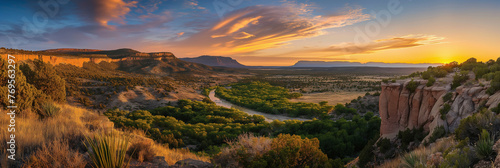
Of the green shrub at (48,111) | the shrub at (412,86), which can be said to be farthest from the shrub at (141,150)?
the shrub at (412,86)

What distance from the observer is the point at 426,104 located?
9805 mm

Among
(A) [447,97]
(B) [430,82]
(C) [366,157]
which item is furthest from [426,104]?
(C) [366,157]

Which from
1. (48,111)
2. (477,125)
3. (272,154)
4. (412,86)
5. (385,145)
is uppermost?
(412,86)

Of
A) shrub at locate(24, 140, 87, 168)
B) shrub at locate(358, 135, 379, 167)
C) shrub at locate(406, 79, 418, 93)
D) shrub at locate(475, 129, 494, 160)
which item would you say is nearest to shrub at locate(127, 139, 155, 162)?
shrub at locate(24, 140, 87, 168)

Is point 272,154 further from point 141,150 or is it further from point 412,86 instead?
point 412,86

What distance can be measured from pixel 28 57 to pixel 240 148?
240ft

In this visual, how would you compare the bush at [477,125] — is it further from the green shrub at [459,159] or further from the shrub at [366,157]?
the shrub at [366,157]

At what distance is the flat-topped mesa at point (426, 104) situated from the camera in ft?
24.9

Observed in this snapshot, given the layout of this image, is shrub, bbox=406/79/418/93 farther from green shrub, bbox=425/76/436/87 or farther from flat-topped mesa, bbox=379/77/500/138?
green shrub, bbox=425/76/436/87

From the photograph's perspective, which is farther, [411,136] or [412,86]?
[412,86]

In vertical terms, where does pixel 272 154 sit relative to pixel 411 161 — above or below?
below

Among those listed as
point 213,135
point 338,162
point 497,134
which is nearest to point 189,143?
point 213,135

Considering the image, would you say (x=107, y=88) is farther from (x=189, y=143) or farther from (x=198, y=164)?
(x=198, y=164)

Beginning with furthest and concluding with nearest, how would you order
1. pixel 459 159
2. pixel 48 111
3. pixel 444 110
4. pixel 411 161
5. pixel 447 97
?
pixel 48 111
pixel 447 97
pixel 444 110
pixel 411 161
pixel 459 159
